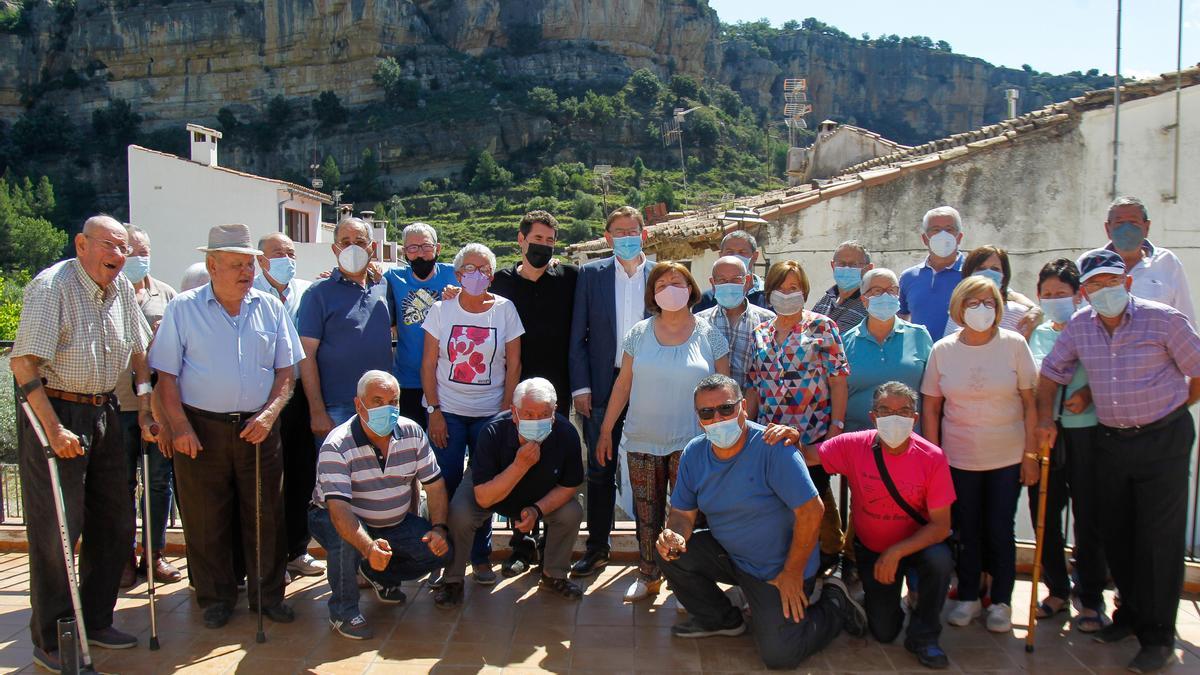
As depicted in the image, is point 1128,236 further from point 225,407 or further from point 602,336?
point 225,407

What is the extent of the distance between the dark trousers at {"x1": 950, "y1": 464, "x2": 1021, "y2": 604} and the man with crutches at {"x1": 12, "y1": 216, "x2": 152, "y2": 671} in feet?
13.3

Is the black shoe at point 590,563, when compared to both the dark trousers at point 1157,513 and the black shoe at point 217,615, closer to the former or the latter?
the black shoe at point 217,615

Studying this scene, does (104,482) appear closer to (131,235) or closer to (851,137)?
(131,235)

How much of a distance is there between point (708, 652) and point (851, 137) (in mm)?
16528

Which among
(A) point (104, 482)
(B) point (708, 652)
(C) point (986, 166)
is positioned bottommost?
(B) point (708, 652)

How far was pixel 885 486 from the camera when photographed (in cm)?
415

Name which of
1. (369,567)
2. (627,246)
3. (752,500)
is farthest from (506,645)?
(627,246)

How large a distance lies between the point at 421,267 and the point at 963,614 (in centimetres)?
365

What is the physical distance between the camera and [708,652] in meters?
4.14

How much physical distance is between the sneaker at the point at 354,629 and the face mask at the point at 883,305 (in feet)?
10.0

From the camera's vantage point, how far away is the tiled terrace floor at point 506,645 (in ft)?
13.1

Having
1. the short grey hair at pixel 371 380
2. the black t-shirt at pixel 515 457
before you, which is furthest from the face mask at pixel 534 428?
the short grey hair at pixel 371 380

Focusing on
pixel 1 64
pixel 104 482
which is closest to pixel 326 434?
pixel 104 482

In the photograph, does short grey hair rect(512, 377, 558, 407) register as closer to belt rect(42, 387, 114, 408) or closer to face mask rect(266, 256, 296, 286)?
face mask rect(266, 256, 296, 286)
